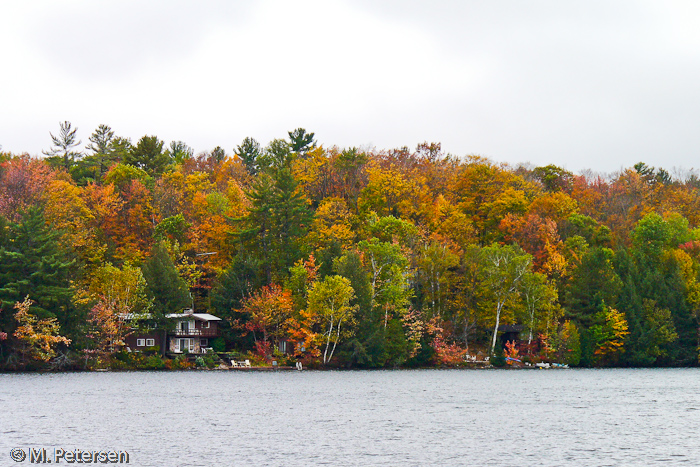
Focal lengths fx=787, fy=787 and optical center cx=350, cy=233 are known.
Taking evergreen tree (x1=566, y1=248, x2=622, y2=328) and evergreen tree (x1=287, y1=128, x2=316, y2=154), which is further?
evergreen tree (x1=287, y1=128, x2=316, y2=154)

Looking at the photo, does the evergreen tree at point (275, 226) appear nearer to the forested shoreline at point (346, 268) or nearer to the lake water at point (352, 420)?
the forested shoreline at point (346, 268)

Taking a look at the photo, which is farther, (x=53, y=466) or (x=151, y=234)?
(x=151, y=234)

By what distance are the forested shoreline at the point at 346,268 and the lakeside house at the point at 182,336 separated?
153 centimetres

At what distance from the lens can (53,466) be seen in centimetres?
2852

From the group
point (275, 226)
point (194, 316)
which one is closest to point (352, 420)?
point (194, 316)

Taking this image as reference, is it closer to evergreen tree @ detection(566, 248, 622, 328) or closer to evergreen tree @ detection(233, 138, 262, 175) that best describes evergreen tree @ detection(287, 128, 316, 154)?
evergreen tree @ detection(233, 138, 262, 175)

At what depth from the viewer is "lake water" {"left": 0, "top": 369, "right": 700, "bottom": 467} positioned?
106 ft

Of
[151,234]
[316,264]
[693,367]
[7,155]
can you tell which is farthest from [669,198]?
[7,155]

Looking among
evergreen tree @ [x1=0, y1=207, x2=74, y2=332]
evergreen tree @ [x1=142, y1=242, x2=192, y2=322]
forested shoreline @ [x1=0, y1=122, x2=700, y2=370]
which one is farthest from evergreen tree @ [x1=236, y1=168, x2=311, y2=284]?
evergreen tree @ [x1=0, y1=207, x2=74, y2=332]

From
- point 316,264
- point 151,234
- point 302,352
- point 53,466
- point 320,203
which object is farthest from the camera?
point 320,203

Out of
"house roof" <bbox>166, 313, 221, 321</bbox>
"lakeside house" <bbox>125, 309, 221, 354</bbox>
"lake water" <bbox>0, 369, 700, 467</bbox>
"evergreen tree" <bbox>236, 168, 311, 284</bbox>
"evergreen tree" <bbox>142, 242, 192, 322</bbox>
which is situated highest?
"evergreen tree" <bbox>236, 168, 311, 284</bbox>

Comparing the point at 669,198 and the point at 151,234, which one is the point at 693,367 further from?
the point at 151,234

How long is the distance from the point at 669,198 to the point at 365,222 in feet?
175

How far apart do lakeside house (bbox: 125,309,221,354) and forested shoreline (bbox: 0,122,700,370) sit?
1.53 meters
